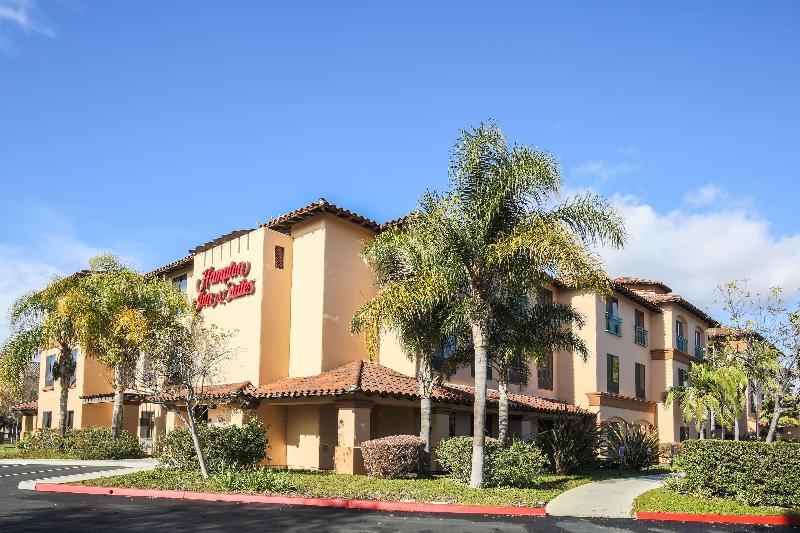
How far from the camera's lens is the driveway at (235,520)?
1361cm

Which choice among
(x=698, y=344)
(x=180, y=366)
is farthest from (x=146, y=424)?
(x=698, y=344)

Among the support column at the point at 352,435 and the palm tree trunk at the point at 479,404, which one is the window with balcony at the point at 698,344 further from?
the palm tree trunk at the point at 479,404

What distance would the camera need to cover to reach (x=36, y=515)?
1491cm

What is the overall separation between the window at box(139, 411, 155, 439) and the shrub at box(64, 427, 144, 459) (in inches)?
197

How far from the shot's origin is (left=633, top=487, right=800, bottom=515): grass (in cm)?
1736

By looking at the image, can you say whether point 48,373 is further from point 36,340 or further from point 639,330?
point 639,330

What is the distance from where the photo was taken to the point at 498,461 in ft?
69.2

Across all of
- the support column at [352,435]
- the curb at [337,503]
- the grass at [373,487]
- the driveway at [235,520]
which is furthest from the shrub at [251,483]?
the support column at [352,435]

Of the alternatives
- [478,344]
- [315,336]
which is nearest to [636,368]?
[315,336]

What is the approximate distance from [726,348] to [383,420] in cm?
1428

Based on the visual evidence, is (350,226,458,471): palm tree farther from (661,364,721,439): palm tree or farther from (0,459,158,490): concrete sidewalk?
(661,364,721,439): palm tree

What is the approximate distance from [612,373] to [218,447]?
24.7m

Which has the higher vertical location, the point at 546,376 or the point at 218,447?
the point at 546,376

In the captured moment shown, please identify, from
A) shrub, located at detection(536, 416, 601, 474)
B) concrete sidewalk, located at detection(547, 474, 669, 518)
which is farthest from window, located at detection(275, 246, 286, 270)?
concrete sidewalk, located at detection(547, 474, 669, 518)
